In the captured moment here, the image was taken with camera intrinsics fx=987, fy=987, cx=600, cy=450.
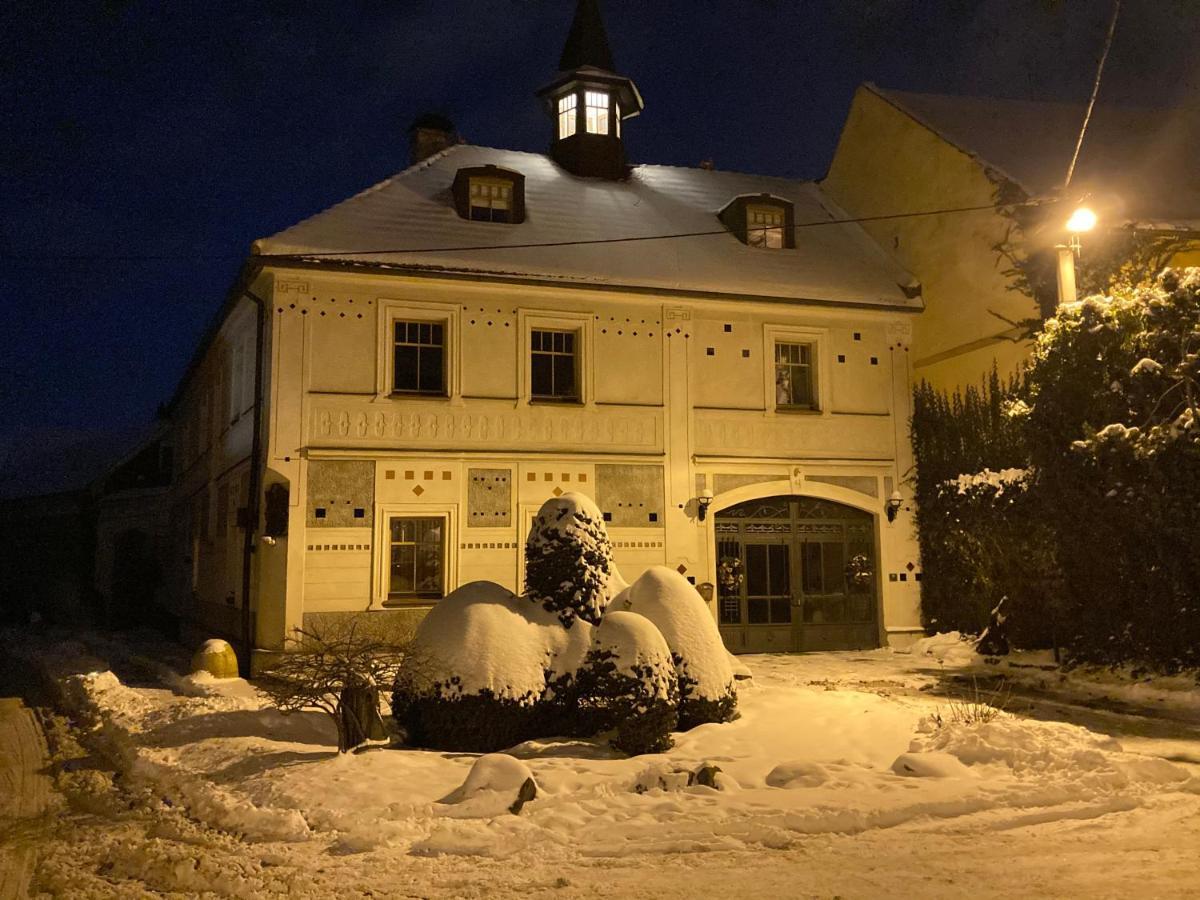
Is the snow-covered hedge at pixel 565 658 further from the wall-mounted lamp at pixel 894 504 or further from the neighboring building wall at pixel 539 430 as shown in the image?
the wall-mounted lamp at pixel 894 504

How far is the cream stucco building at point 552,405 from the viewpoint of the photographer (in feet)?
51.3

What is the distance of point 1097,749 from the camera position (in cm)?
786

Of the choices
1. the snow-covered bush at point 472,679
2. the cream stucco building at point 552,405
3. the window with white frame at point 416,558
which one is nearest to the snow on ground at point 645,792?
the snow-covered bush at point 472,679

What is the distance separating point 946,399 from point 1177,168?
6531mm

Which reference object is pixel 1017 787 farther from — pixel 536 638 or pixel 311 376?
pixel 311 376

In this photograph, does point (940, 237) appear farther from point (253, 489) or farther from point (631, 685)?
point (631, 685)

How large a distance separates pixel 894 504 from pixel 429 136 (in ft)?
42.1

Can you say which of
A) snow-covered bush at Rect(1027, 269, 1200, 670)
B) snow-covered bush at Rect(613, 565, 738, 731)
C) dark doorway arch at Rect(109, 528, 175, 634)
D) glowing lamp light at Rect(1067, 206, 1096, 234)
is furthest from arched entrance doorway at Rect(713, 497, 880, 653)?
dark doorway arch at Rect(109, 528, 175, 634)

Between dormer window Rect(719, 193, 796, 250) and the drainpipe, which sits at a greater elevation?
dormer window Rect(719, 193, 796, 250)

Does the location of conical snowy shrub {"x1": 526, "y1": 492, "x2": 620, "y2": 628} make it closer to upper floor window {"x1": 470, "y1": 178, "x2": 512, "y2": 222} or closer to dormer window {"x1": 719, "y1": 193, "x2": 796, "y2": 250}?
upper floor window {"x1": 470, "y1": 178, "x2": 512, "y2": 222}

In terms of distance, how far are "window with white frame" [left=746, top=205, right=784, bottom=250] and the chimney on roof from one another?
278 inches

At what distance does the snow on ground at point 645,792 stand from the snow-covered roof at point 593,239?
880cm

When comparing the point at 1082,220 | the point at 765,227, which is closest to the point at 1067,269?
the point at 1082,220

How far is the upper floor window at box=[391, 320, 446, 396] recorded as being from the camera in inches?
646
